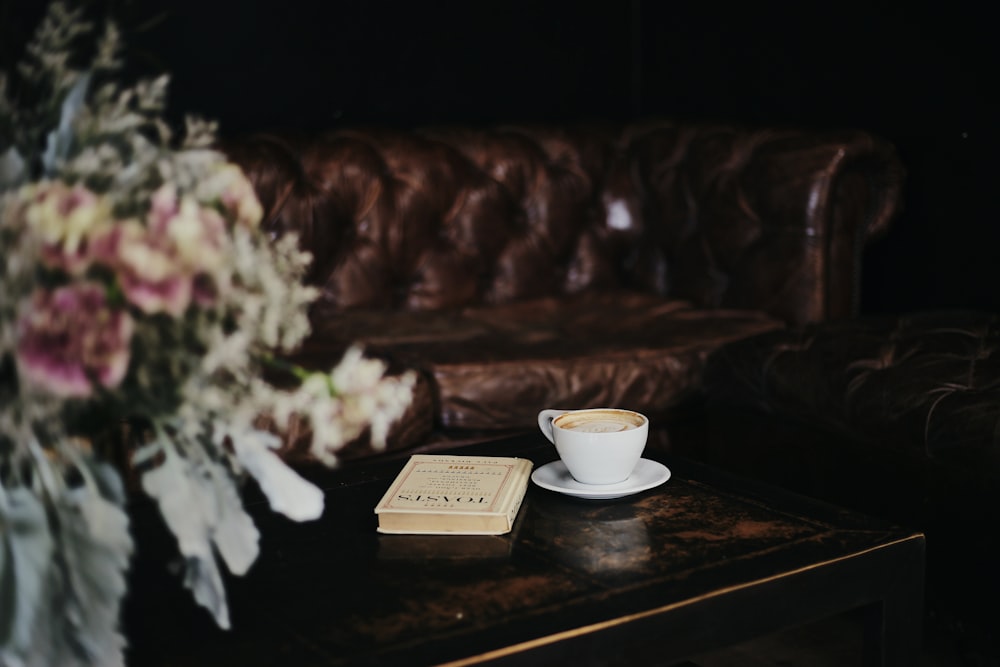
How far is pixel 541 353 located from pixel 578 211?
0.89 m

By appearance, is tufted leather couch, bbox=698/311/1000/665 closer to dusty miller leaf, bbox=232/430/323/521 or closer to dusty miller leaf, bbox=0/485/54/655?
dusty miller leaf, bbox=232/430/323/521

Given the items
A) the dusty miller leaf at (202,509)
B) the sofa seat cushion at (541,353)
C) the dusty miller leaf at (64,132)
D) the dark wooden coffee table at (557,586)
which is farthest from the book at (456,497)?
the sofa seat cushion at (541,353)

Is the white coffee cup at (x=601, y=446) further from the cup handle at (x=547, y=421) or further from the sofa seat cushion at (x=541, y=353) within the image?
the sofa seat cushion at (x=541, y=353)

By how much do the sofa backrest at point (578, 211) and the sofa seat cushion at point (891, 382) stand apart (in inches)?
15.7

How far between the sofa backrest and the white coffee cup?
148 cm

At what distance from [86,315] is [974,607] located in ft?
5.39

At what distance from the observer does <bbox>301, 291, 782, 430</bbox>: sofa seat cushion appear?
238 cm

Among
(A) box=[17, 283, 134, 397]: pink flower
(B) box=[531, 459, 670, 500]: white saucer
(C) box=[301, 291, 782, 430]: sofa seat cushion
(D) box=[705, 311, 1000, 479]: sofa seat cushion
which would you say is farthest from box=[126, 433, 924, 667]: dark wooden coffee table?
(C) box=[301, 291, 782, 430]: sofa seat cushion

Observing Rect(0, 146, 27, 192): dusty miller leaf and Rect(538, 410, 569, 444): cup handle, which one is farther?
Rect(538, 410, 569, 444): cup handle

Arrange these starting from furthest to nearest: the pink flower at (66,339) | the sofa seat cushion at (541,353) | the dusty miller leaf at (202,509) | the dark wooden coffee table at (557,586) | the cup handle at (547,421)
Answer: the sofa seat cushion at (541,353) → the cup handle at (547,421) → the dark wooden coffee table at (557,586) → the dusty miller leaf at (202,509) → the pink flower at (66,339)

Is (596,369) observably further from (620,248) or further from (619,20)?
(619,20)

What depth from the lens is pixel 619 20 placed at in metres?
3.86

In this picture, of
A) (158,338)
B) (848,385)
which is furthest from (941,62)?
(158,338)

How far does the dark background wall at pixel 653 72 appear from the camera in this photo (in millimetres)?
2891
